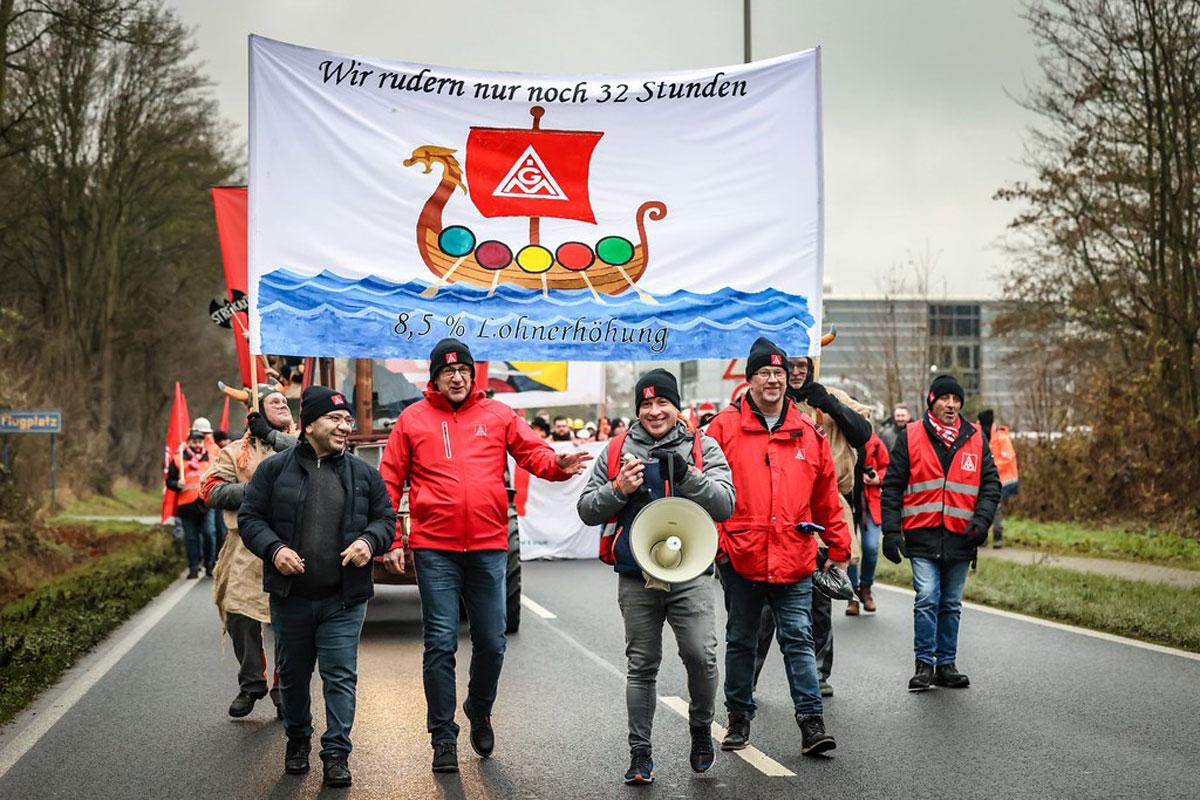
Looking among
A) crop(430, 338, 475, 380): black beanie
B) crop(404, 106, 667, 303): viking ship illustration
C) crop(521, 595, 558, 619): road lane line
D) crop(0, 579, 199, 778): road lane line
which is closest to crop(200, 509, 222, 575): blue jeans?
crop(0, 579, 199, 778): road lane line

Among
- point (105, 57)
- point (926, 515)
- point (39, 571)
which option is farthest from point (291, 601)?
point (105, 57)

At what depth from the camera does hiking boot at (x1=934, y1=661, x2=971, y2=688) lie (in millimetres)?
9695

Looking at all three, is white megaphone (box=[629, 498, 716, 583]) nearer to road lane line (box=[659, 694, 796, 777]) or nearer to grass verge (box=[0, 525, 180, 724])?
road lane line (box=[659, 694, 796, 777])

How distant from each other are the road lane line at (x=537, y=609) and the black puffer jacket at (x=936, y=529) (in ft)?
16.3

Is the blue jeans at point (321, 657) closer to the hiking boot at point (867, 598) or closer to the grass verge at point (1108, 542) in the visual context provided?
the hiking boot at point (867, 598)

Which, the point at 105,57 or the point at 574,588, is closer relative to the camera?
the point at 574,588

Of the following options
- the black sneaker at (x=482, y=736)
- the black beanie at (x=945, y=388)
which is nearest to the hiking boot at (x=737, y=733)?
the black sneaker at (x=482, y=736)

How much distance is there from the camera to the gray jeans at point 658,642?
A: 709 centimetres

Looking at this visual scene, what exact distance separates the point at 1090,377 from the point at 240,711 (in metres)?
18.8

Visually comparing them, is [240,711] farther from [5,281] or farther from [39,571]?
[5,281]

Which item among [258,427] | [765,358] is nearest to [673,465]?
[765,358]

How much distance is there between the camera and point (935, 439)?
9.78 metres

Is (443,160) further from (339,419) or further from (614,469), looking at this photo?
(614,469)

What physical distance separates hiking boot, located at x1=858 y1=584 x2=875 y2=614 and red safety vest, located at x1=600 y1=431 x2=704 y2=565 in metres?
7.17
